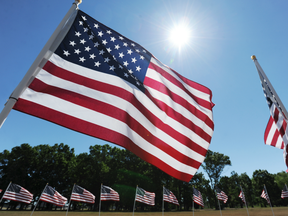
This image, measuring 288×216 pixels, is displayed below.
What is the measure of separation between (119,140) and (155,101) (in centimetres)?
148

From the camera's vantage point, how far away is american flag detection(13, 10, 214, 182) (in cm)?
317

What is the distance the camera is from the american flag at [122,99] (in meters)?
3.17

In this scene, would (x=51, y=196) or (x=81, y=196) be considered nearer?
(x=51, y=196)

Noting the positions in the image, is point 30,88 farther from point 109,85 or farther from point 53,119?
point 109,85

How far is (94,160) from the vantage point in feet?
158

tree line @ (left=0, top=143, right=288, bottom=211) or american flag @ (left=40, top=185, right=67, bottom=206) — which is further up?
tree line @ (left=0, top=143, right=288, bottom=211)

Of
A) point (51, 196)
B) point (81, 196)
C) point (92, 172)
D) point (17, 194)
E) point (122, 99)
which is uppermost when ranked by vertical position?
point (92, 172)

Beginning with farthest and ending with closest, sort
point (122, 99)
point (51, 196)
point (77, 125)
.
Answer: point (51, 196) < point (122, 99) < point (77, 125)

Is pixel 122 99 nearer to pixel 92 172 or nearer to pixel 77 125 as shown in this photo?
pixel 77 125

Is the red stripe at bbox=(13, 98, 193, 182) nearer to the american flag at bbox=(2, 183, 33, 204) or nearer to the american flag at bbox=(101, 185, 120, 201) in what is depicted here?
the american flag at bbox=(101, 185, 120, 201)

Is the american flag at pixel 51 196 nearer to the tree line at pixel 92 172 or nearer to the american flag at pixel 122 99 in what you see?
the american flag at pixel 122 99

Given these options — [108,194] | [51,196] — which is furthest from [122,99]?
[108,194]

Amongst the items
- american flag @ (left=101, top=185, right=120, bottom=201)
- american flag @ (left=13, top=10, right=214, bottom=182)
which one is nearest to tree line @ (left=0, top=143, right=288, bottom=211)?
american flag @ (left=101, top=185, right=120, bottom=201)

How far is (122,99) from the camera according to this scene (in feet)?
12.4
